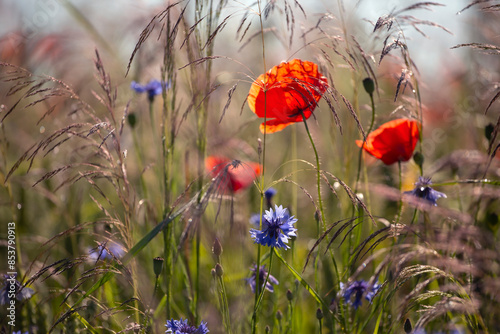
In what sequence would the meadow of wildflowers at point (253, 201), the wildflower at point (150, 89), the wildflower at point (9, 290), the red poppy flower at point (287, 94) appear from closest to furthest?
the meadow of wildflowers at point (253, 201)
the red poppy flower at point (287, 94)
the wildflower at point (9, 290)
the wildflower at point (150, 89)

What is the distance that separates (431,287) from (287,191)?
1.23 meters

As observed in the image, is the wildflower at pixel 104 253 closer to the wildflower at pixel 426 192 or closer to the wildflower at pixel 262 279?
the wildflower at pixel 262 279

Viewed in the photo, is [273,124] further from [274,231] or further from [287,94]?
[274,231]

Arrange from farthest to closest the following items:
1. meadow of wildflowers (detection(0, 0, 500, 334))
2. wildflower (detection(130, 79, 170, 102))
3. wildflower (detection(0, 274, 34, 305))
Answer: wildflower (detection(130, 79, 170, 102)) < wildflower (detection(0, 274, 34, 305)) < meadow of wildflowers (detection(0, 0, 500, 334))

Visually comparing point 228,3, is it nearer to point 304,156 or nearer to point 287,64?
point 287,64

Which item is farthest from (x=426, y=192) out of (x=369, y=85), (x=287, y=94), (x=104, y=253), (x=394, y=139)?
(x=104, y=253)

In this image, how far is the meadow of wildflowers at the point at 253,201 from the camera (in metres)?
1.17

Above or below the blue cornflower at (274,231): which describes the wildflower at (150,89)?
above

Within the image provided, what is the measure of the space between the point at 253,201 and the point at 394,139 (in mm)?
1015

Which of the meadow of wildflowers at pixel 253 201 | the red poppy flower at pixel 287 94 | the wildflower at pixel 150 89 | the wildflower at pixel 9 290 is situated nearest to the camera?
the meadow of wildflowers at pixel 253 201

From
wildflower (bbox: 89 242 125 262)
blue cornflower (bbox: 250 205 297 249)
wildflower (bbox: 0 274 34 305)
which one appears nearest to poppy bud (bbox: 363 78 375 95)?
blue cornflower (bbox: 250 205 297 249)

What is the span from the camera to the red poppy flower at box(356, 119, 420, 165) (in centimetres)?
151

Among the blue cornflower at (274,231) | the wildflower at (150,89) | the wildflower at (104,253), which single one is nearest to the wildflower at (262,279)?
the blue cornflower at (274,231)

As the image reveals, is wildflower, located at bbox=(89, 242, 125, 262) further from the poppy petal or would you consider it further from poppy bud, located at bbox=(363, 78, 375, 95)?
poppy bud, located at bbox=(363, 78, 375, 95)
